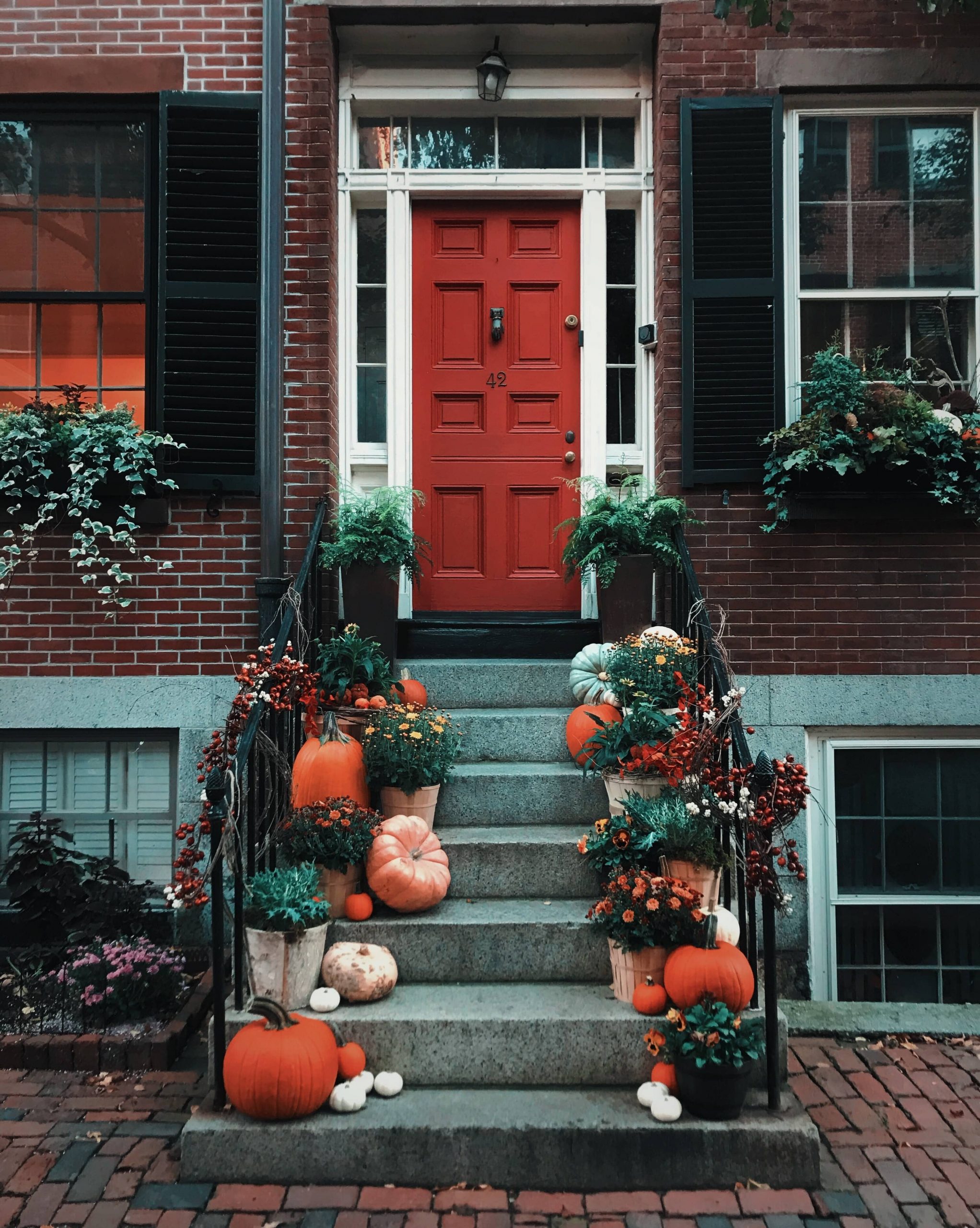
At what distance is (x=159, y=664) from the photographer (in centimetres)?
498

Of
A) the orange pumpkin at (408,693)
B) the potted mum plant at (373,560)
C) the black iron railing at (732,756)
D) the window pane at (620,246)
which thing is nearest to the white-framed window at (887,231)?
the window pane at (620,246)

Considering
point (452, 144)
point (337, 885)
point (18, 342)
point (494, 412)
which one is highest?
point (452, 144)

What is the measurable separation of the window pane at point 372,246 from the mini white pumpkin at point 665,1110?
4.37 m

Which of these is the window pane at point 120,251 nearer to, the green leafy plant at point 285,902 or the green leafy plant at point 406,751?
the green leafy plant at point 406,751

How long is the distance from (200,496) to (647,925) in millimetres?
3120

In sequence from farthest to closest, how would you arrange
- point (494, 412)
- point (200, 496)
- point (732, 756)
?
point (494, 412) < point (200, 496) < point (732, 756)

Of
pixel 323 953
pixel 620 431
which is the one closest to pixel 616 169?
pixel 620 431

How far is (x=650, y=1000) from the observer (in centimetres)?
330

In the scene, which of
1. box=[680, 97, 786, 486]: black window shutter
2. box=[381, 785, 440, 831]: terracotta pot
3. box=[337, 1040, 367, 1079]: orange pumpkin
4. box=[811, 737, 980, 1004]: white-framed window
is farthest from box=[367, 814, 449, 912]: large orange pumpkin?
box=[680, 97, 786, 486]: black window shutter

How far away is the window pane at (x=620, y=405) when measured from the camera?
18.2ft

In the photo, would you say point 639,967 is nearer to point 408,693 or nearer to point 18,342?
point 408,693

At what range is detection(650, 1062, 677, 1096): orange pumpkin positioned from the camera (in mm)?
3139

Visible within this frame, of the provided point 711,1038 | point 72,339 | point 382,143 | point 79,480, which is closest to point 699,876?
point 711,1038

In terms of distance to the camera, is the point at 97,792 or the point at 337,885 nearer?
the point at 337,885
